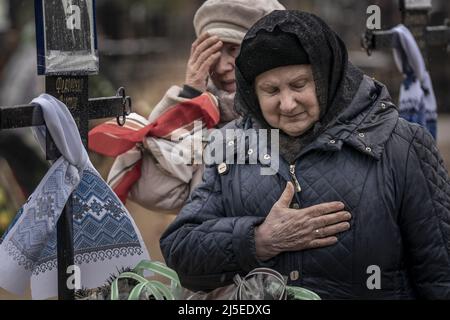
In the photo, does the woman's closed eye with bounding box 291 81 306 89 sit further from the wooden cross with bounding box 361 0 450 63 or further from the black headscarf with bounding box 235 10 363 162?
the wooden cross with bounding box 361 0 450 63

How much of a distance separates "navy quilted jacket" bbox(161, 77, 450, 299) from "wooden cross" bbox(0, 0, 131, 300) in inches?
13.2

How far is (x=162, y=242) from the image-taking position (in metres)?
2.98

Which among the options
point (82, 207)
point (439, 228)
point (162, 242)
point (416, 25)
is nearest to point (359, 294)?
point (439, 228)

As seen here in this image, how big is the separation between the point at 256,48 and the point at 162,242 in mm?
638

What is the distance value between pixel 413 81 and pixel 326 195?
6.07ft

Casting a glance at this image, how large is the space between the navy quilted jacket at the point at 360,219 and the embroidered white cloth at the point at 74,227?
25 centimetres

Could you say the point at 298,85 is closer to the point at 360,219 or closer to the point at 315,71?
the point at 315,71

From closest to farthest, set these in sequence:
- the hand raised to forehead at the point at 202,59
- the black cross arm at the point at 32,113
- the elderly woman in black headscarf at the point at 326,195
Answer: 1. the black cross arm at the point at 32,113
2. the elderly woman in black headscarf at the point at 326,195
3. the hand raised to forehead at the point at 202,59

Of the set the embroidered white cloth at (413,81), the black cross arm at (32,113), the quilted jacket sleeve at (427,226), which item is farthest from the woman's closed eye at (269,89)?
the embroidered white cloth at (413,81)

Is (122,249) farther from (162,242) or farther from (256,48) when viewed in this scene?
(256,48)

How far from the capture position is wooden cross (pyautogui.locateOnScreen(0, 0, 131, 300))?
9.22ft

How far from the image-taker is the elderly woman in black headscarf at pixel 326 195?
2799mm

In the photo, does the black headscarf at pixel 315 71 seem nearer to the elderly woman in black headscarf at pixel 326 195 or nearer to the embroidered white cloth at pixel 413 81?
the elderly woman in black headscarf at pixel 326 195

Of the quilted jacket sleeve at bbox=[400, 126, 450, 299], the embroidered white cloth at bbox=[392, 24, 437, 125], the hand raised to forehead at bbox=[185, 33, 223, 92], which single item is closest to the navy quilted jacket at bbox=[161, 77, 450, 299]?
the quilted jacket sleeve at bbox=[400, 126, 450, 299]
